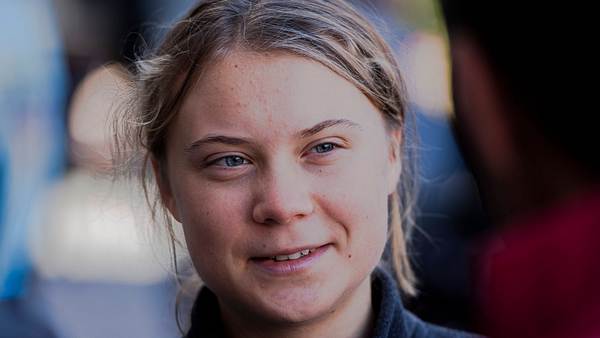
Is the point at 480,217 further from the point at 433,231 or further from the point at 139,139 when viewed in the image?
the point at 139,139

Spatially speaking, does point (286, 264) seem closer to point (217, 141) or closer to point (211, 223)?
point (211, 223)

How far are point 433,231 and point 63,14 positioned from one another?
2.27 m

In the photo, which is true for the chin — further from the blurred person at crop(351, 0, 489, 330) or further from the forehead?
the blurred person at crop(351, 0, 489, 330)

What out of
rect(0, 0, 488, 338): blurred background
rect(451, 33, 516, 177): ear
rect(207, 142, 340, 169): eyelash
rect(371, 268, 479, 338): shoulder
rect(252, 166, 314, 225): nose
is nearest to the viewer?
rect(451, 33, 516, 177): ear

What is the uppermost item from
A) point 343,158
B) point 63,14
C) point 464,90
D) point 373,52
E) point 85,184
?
point 464,90

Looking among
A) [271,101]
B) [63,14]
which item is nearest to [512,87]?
[271,101]

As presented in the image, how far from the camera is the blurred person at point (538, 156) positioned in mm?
921

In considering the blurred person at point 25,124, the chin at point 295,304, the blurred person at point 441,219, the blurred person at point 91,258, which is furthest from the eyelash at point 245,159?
the blurred person at point 91,258

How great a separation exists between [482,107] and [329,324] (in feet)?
2.85

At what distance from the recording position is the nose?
1.68 metres

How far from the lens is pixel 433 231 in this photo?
325cm

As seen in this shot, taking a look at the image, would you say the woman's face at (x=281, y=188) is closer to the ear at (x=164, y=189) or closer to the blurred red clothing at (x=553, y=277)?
the ear at (x=164, y=189)

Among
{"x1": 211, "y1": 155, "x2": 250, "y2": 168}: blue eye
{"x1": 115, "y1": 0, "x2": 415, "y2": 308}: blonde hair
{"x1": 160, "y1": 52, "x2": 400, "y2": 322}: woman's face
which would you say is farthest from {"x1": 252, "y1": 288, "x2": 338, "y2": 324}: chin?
{"x1": 115, "y1": 0, "x2": 415, "y2": 308}: blonde hair

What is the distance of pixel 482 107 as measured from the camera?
1.10m
